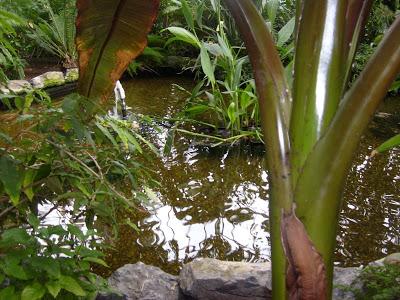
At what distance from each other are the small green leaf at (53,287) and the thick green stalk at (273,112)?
389mm

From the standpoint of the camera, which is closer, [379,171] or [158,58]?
[379,171]

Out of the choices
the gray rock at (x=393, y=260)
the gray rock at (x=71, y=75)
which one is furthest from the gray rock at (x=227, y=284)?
the gray rock at (x=71, y=75)

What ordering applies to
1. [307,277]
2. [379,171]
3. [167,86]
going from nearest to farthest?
[307,277]
[379,171]
[167,86]

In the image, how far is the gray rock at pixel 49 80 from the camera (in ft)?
13.1

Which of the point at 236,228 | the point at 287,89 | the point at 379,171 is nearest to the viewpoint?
the point at 287,89

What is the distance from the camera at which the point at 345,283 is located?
1193 mm

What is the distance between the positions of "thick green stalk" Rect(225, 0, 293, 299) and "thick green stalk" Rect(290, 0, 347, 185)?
18 mm

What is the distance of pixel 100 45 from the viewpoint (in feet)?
2.55

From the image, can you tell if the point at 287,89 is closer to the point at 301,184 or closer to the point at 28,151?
the point at 301,184

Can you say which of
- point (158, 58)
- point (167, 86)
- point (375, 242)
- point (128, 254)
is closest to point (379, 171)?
point (375, 242)

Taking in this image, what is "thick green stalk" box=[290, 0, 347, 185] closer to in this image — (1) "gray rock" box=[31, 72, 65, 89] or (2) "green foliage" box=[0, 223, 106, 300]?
(2) "green foliage" box=[0, 223, 106, 300]

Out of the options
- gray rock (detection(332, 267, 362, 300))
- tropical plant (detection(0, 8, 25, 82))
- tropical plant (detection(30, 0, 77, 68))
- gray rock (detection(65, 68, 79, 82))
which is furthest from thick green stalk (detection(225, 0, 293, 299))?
tropical plant (detection(30, 0, 77, 68))

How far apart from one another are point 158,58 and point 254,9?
4586mm

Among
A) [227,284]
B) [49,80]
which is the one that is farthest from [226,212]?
[49,80]
